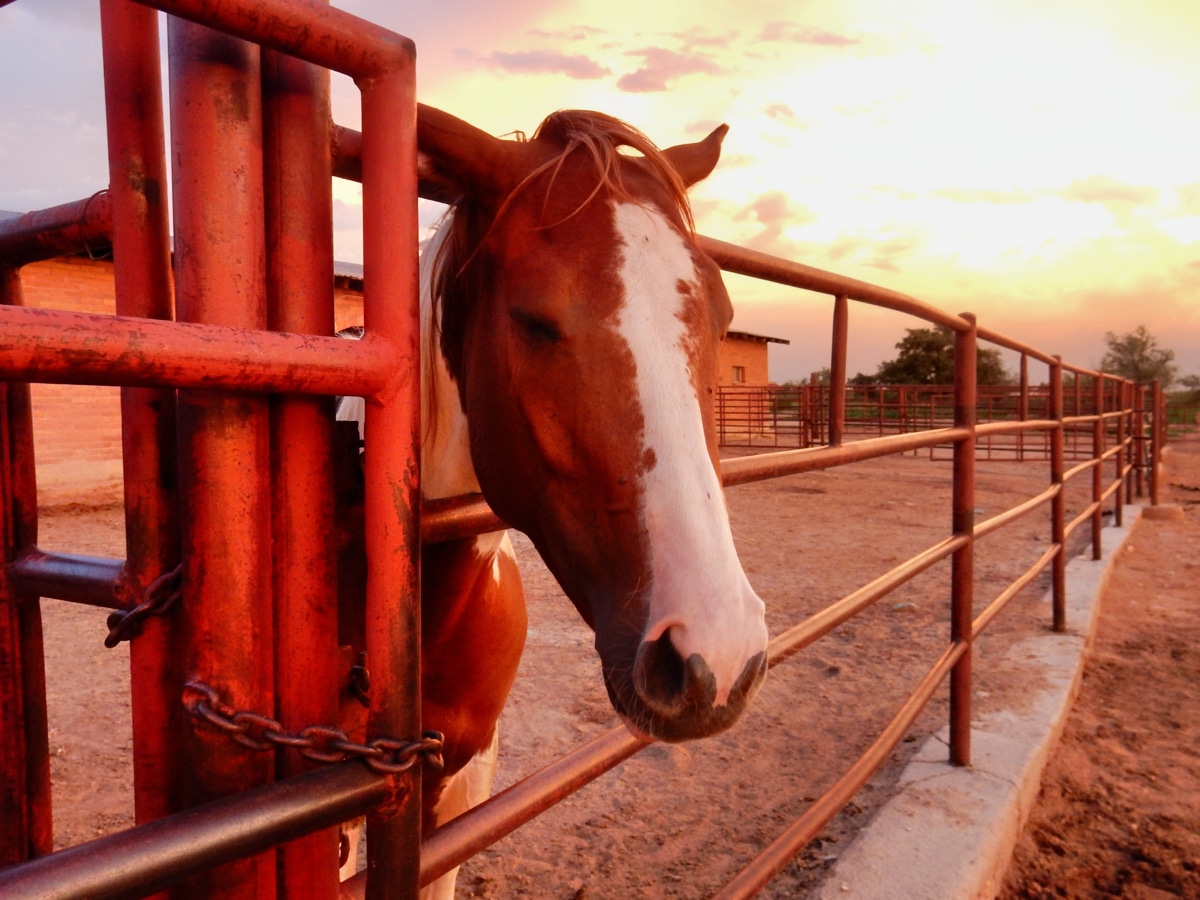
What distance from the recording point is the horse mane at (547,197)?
41.8 inches

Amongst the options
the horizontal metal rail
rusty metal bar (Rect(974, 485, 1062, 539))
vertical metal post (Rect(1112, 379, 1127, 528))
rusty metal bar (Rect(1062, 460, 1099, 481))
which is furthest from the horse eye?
vertical metal post (Rect(1112, 379, 1127, 528))

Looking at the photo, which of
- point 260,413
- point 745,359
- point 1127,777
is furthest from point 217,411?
point 745,359

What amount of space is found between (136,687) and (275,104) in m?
0.53

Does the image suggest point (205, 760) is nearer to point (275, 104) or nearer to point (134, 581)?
point (134, 581)

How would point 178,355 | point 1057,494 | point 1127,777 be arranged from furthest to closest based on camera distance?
1. point 1057,494
2. point 1127,777
3. point 178,355

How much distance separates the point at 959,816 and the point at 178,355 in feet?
7.99

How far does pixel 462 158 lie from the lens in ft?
3.38

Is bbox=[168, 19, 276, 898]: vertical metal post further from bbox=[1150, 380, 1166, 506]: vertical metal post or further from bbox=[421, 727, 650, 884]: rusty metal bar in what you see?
bbox=[1150, 380, 1166, 506]: vertical metal post

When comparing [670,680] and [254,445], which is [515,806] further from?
[254,445]

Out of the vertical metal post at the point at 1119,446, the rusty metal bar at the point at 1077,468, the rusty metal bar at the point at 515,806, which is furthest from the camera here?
the vertical metal post at the point at 1119,446

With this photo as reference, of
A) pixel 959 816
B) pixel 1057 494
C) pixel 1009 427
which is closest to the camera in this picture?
pixel 959 816

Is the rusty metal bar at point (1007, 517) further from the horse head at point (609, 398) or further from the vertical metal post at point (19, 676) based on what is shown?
the vertical metal post at point (19, 676)

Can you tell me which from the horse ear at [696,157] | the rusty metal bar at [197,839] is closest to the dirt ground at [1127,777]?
the horse ear at [696,157]

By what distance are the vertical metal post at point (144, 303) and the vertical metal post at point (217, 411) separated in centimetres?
4
